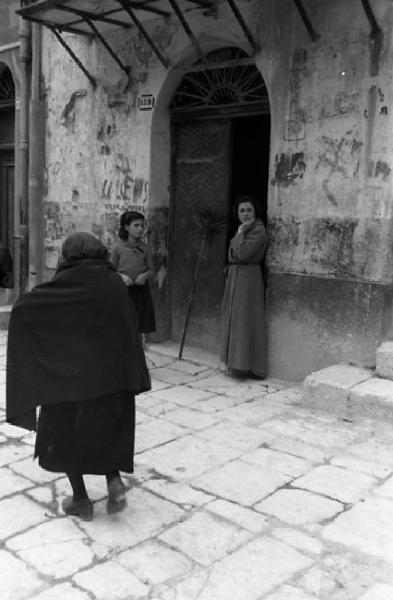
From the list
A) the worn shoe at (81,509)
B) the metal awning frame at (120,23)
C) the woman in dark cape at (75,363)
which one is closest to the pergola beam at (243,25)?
the metal awning frame at (120,23)

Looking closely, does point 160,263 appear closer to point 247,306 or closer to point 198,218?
point 198,218

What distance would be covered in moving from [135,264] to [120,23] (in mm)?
3151

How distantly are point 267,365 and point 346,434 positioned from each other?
1718 mm

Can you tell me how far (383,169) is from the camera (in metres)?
5.74

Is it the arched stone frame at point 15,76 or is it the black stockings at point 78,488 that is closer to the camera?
the black stockings at point 78,488

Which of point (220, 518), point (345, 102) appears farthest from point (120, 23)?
point (220, 518)

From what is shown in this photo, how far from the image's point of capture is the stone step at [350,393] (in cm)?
524

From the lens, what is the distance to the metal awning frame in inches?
255

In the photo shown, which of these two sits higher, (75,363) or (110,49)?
(110,49)

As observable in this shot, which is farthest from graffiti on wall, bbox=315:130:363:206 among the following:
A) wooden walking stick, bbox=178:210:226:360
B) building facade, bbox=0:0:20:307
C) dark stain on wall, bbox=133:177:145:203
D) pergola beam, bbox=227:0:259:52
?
building facade, bbox=0:0:20:307

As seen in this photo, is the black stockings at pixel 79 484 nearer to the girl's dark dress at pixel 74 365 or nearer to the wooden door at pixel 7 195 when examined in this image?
the girl's dark dress at pixel 74 365

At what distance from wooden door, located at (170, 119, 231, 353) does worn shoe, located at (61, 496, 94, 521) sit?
13.5 feet

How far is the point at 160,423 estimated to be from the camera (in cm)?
534

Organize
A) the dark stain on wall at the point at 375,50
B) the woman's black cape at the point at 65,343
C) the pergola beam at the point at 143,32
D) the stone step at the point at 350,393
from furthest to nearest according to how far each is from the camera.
Answer: the pergola beam at the point at 143,32, the dark stain on wall at the point at 375,50, the stone step at the point at 350,393, the woman's black cape at the point at 65,343
